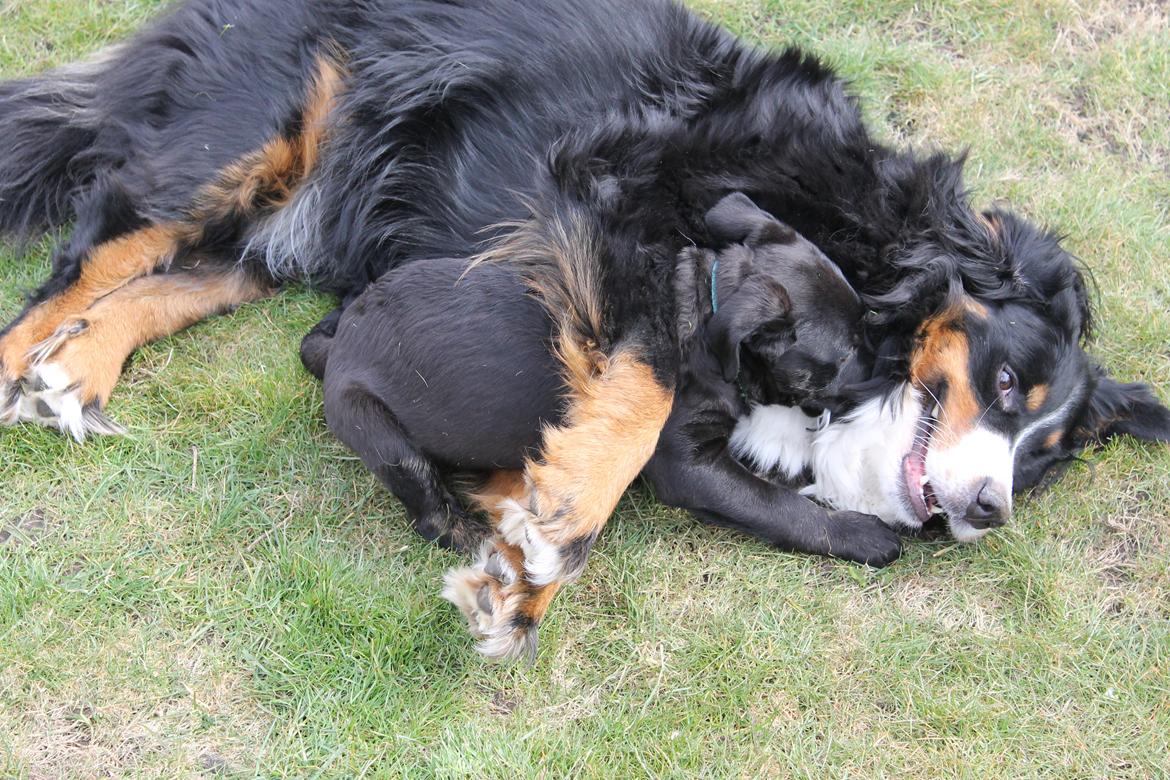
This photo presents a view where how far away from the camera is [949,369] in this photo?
10.6ft

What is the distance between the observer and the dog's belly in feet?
9.96

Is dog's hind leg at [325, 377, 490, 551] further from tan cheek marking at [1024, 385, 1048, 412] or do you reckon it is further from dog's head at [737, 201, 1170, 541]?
tan cheek marking at [1024, 385, 1048, 412]

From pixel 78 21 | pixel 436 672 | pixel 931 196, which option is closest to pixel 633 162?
pixel 931 196

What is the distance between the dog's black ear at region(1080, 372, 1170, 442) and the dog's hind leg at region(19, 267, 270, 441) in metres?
3.08

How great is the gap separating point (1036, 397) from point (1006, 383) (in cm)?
12

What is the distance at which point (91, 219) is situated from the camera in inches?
143

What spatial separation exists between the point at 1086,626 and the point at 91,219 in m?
3.72

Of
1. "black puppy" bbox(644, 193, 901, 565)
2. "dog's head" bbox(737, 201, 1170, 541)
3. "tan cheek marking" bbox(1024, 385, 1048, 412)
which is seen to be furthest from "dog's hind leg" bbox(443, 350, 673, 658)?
"tan cheek marking" bbox(1024, 385, 1048, 412)

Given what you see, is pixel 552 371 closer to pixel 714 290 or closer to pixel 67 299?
pixel 714 290

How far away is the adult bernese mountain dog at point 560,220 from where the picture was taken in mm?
3039

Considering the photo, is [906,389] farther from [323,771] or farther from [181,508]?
[181,508]

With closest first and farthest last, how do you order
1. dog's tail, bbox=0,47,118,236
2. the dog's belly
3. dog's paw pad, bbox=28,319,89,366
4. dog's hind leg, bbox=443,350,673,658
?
dog's hind leg, bbox=443,350,673,658 < the dog's belly < dog's paw pad, bbox=28,319,89,366 < dog's tail, bbox=0,47,118,236

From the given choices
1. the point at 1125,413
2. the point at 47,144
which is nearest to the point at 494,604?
the point at 1125,413

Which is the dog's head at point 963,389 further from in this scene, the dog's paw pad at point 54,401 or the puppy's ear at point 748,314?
the dog's paw pad at point 54,401
